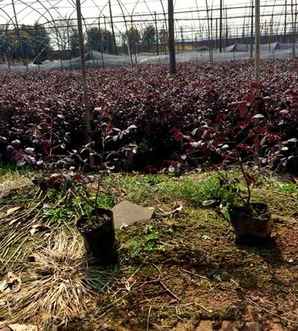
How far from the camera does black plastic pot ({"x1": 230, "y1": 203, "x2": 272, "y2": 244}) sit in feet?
8.93

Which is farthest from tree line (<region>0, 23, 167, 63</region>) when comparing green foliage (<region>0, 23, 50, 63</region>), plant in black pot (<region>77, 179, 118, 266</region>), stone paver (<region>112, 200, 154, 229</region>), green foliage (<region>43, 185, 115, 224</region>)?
plant in black pot (<region>77, 179, 118, 266</region>)

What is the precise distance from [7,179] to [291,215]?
10.2 feet

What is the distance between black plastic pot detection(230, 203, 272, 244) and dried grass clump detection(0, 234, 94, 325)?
0.97 m

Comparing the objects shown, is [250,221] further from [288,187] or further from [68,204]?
[68,204]

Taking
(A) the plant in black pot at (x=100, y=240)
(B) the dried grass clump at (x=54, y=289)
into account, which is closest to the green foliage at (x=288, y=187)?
(A) the plant in black pot at (x=100, y=240)

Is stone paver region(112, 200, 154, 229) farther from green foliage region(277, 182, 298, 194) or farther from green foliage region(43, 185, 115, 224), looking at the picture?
green foliage region(277, 182, 298, 194)

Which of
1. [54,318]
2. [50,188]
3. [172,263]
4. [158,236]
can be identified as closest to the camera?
[54,318]

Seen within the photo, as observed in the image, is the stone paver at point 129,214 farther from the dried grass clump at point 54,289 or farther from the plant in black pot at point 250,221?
the plant in black pot at point 250,221

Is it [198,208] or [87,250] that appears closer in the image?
[87,250]

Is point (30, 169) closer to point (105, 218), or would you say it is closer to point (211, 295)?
point (105, 218)

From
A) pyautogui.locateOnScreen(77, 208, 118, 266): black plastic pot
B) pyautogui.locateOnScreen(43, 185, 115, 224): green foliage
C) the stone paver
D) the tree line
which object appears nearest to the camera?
pyautogui.locateOnScreen(77, 208, 118, 266): black plastic pot

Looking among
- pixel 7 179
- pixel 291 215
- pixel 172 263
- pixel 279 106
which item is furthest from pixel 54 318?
pixel 279 106

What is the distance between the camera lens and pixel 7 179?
4.90 meters

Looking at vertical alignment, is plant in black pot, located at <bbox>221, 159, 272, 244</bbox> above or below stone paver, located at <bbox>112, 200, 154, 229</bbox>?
above
